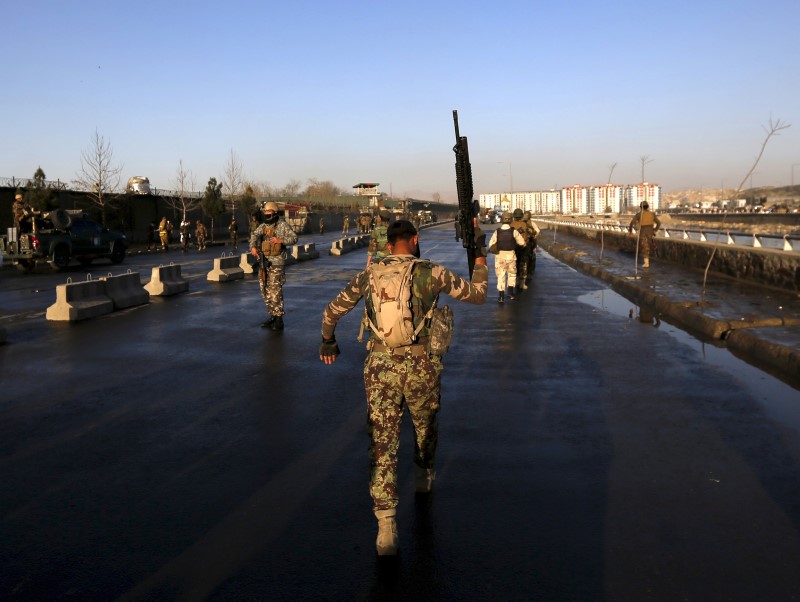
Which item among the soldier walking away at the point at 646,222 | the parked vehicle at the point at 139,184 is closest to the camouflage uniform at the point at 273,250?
the soldier walking away at the point at 646,222

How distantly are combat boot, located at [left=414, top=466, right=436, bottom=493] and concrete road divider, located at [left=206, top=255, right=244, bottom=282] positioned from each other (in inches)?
712

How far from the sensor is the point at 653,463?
214 inches

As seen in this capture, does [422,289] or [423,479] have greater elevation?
[422,289]

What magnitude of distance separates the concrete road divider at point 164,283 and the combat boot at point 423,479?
14.4m

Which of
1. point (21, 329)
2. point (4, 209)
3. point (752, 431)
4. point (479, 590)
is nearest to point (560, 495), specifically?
point (479, 590)

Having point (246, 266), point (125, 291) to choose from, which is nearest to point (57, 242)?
point (246, 266)

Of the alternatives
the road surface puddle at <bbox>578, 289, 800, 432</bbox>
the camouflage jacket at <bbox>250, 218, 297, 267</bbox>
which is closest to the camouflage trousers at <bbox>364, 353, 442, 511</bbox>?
the road surface puddle at <bbox>578, 289, 800, 432</bbox>

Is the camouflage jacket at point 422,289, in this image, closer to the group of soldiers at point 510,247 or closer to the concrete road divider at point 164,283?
the group of soldiers at point 510,247

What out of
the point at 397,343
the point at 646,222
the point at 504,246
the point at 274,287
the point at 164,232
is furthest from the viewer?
the point at 164,232

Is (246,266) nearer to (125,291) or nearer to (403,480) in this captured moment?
(125,291)

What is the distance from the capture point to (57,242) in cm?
2602

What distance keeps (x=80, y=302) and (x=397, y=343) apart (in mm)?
11481

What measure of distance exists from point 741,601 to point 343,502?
90.6 inches

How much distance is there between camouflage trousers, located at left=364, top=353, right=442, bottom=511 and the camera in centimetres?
407
